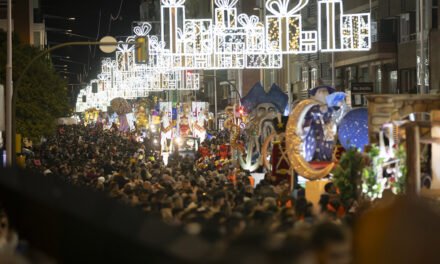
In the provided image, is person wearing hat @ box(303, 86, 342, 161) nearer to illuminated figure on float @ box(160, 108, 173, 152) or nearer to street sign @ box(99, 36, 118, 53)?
street sign @ box(99, 36, 118, 53)

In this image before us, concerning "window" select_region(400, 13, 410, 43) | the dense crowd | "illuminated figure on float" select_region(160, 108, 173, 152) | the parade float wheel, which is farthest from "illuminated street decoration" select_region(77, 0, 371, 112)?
"window" select_region(400, 13, 410, 43)

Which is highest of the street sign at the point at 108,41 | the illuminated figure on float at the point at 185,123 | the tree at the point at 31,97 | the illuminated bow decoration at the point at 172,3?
the illuminated bow decoration at the point at 172,3

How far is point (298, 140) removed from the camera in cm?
2145

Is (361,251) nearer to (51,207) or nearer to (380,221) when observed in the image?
(380,221)

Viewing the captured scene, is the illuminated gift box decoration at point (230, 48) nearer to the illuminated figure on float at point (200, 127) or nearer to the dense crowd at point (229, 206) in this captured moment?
the dense crowd at point (229, 206)

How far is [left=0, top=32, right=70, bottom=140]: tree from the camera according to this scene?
42750mm

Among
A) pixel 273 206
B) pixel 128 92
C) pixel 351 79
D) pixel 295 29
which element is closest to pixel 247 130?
pixel 295 29

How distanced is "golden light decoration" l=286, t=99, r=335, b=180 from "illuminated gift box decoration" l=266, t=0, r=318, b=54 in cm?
577

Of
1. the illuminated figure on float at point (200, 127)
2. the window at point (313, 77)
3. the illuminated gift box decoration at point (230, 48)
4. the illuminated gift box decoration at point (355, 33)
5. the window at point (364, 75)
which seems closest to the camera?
the illuminated gift box decoration at point (355, 33)

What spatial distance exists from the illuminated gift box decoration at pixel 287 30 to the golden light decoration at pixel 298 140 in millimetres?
5768

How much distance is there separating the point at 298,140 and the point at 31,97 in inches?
1015

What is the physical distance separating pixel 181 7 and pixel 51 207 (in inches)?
1072

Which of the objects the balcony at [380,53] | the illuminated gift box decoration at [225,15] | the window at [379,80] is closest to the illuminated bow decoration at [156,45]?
the illuminated gift box decoration at [225,15]

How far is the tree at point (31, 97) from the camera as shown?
42.8 meters
